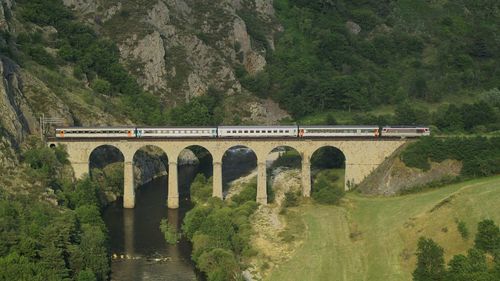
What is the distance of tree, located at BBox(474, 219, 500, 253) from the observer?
63.5 meters

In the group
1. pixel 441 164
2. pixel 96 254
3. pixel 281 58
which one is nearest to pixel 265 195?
pixel 441 164

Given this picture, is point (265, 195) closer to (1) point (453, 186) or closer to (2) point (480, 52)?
(1) point (453, 186)

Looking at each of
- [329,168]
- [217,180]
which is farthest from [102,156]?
[329,168]

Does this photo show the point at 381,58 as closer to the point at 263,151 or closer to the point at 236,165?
the point at 236,165

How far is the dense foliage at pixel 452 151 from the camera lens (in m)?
91.1

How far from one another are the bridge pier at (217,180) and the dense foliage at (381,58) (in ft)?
208

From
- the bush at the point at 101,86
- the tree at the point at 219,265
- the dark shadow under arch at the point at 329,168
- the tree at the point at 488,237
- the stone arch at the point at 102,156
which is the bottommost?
the tree at the point at 219,265

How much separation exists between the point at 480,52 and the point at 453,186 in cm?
9574

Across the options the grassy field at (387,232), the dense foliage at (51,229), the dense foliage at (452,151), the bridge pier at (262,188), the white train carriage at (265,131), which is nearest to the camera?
the dense foliage at (51,229)

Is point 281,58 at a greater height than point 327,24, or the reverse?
point 327,24

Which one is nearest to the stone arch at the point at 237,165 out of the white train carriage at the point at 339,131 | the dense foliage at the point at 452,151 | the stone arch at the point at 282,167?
the stone arch at the point at 282,167

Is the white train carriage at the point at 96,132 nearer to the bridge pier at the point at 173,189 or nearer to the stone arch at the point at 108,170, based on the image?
the stone arch at the point at 108,170

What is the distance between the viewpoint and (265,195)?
97562 mm

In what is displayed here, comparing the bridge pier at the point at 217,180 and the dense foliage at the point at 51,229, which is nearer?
the dense foliage at the point at 51,229
